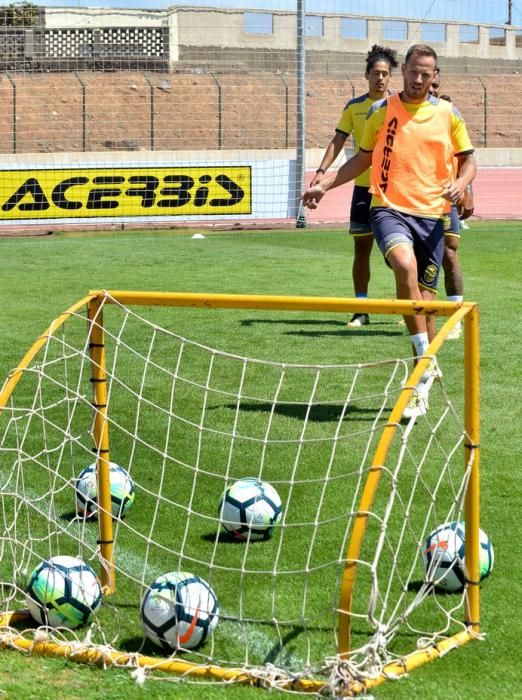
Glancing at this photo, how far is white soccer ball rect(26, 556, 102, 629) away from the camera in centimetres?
395

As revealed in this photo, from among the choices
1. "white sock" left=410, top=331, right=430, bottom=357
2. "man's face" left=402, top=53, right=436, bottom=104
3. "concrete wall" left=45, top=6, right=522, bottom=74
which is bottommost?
"white sock" left=410, top=331, right=430, bottom=357

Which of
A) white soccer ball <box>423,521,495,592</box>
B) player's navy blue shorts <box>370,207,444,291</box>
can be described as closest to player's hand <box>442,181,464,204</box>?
player's navy blue shorts <box>370,207,444,291</box>

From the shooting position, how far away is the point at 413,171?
→ 6824 mm

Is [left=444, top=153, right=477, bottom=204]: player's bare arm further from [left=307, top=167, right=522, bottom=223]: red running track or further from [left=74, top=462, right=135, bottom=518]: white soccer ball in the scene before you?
[left=307, top=167, right=522, bottom=223]: red running track

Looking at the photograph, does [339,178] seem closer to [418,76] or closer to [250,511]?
[418,76]

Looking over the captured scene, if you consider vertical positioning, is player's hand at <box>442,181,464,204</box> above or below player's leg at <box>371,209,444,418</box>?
above

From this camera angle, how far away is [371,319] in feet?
34.0

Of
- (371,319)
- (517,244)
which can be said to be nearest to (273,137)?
(517,244)

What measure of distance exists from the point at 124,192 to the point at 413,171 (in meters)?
14.0

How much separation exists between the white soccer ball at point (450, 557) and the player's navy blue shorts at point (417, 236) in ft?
8.73

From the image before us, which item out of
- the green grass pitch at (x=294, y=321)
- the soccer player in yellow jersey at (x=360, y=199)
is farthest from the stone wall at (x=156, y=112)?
the soccer player in yellow jersey at (x=360, y=199)

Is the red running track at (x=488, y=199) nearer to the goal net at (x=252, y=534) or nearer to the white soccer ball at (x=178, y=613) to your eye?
the goal net at (x=252, y=534)

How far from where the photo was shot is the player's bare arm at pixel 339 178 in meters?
6.69

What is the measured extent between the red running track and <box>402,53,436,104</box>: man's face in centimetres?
1530
